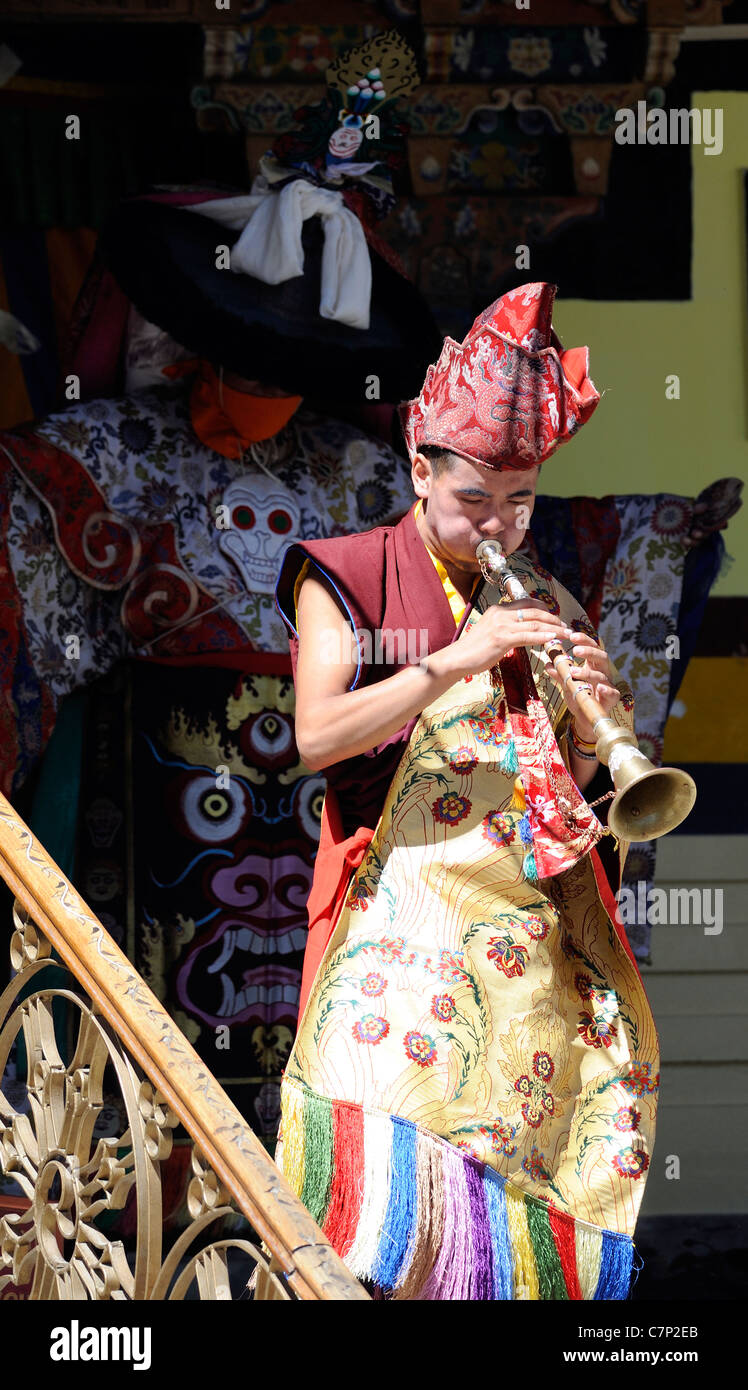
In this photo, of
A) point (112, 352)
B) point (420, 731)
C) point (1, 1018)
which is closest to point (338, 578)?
point (420, 731)

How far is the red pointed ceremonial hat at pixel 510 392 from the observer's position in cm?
284

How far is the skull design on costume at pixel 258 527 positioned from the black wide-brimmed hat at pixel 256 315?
0.33 metres

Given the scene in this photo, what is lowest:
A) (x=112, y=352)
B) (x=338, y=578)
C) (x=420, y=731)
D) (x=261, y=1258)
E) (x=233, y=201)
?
(x=261, y=1258)

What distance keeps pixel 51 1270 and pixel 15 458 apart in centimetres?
224

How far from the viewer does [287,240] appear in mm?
4418

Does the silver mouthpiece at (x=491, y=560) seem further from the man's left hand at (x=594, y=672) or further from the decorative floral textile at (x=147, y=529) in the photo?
the decorative floral textile at (x=147, y=529)

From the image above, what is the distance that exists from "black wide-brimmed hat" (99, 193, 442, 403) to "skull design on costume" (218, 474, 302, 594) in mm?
329

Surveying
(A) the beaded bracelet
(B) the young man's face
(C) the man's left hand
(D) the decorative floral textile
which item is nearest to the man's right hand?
(C) the man's left hand

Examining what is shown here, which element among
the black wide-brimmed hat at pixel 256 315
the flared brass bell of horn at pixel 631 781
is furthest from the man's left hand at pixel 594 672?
the black wide-brimmed hat at pixel 256 315

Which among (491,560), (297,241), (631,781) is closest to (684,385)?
(297,241)

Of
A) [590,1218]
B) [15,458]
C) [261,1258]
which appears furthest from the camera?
[15,458]

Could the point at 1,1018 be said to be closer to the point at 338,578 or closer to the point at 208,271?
the point at 338,578

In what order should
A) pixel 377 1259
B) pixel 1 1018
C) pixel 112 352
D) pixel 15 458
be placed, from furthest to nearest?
pixel 112 352 → pixel 15 458 → pixel 1 1018 → pixel 377 1259

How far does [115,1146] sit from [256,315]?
2507 millimetres
